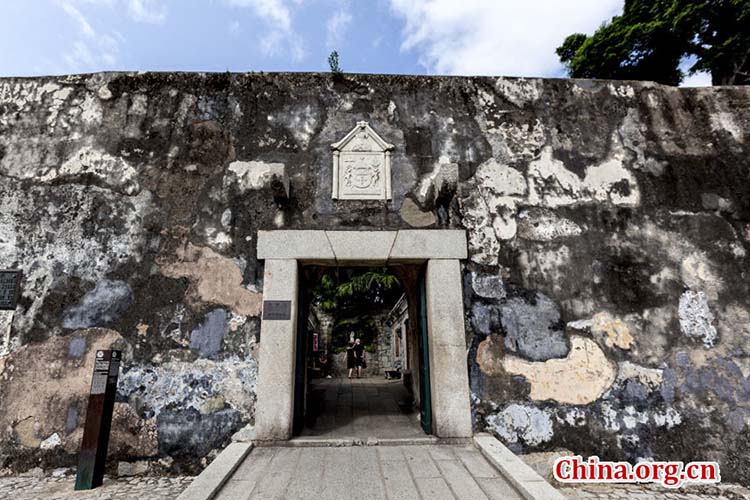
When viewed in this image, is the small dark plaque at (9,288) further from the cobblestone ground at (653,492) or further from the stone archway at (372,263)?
the cobblestone ground at (653,492)

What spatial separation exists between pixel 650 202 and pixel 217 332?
420cm

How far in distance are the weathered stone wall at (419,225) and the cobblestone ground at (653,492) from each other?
15 centimetres

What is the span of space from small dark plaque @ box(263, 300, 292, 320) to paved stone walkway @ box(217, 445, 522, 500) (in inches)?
40.3

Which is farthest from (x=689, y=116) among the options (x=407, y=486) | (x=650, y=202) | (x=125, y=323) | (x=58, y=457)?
(x=58, y=457)

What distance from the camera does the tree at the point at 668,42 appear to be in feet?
29.2

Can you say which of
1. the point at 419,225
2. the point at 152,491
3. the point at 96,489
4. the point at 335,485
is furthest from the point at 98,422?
the point at 419,225

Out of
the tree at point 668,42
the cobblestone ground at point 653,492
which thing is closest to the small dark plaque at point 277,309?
the cobblestone ground at point 653,492

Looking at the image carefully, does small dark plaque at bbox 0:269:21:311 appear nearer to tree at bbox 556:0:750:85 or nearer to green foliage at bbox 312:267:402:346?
green foliage at bbox 312:267:402:346

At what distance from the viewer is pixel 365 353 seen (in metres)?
13.8

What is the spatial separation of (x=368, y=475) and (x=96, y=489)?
6.50 feet

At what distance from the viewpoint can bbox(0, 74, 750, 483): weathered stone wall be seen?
3291 mm

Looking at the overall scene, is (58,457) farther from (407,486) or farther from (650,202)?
(650,202)

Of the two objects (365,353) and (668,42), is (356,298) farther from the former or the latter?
(668,42)

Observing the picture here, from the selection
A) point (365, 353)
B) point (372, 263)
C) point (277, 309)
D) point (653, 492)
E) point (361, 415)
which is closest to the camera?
point (653, 492)
